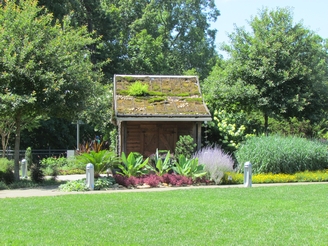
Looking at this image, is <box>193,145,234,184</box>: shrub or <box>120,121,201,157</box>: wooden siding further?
<box>120,121,201,157</box>: wooden siding

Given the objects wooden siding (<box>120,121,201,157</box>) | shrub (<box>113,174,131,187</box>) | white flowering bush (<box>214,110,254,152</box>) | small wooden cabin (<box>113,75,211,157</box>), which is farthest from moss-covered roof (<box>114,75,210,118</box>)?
shrub (<box>113,174,131,187</box>)

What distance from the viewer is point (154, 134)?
17.6 m

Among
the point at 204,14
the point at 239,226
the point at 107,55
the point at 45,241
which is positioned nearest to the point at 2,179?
the point at 45,241

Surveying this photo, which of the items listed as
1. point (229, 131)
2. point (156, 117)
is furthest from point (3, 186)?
point (229, 131)

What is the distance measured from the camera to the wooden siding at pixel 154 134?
57.3ft

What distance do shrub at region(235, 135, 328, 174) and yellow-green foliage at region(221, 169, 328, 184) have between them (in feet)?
1.45

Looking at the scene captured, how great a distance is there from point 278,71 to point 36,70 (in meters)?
10.9

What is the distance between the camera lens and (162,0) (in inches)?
1909

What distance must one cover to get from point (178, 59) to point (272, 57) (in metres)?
29.7

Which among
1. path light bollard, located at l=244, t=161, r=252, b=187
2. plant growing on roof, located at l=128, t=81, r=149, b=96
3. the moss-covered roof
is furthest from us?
plant growing on roof, located at l=128, t=81, r=149, b=96

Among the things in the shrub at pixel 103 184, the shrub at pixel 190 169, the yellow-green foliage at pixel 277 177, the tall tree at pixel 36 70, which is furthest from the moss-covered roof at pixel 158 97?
the shrub at pixel 103 184

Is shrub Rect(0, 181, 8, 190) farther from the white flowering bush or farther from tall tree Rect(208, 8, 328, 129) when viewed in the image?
tall tree Rect(208, 8, 328, 129)

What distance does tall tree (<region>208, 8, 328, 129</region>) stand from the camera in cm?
1906

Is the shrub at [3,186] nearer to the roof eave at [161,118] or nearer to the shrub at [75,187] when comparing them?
the shrub at [75,187]
